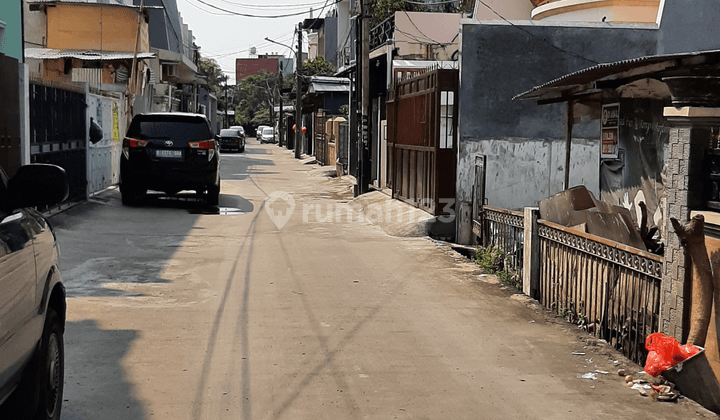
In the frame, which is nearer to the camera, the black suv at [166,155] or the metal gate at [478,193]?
the metal gate at [478,193]

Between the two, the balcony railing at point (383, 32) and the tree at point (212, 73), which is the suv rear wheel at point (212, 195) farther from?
the tree at point (212, 73)

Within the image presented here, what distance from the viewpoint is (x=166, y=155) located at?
1559 centimetres

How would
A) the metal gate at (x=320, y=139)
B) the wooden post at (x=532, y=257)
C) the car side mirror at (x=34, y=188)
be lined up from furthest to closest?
the metal gate at (x=320, y=139), the wooden post at (x=532, y=257), the car side mirror at (x=34, y=188)

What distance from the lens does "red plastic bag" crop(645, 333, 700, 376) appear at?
18.3 feet

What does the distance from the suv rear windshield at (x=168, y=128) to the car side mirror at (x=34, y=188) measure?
11897 millimetres

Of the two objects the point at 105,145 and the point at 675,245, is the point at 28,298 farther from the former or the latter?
the point at 105,145

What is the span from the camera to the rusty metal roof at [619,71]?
5.85 metres

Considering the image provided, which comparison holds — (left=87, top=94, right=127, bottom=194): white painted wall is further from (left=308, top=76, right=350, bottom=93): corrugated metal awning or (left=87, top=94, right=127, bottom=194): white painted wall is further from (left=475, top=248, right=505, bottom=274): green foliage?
(left=308, top=76, right=350, bottom=93): corrugated metal awning

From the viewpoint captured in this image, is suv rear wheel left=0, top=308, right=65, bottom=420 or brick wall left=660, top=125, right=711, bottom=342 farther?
brick wall left=660, top=125, right=711, bottom=342

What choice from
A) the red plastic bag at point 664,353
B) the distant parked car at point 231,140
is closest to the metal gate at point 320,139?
the distant parked car at point 231,140

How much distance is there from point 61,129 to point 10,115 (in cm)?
300

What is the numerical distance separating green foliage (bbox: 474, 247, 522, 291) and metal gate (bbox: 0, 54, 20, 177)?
21.4 ft

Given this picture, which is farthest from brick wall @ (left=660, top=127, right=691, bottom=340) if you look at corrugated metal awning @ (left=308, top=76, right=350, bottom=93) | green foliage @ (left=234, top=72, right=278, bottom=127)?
green foliage @ (left=234, top=72, right=278, bottom=127)

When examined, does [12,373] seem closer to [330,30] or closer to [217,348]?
[217,348]
